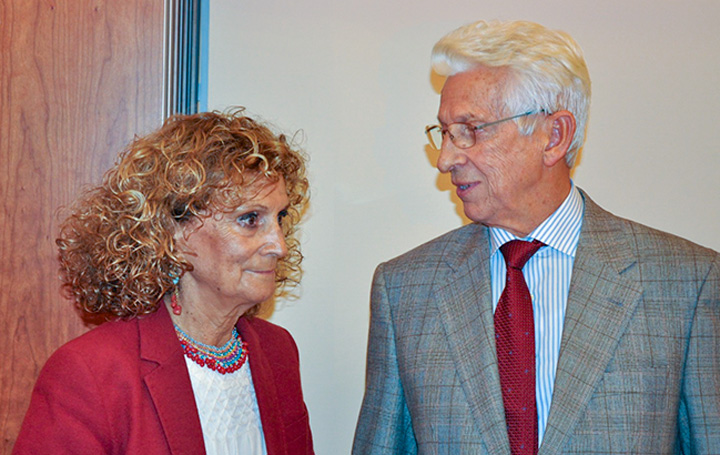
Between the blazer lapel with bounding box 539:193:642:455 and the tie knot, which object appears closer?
the blazer lapel with bounding box 539:193:642:455

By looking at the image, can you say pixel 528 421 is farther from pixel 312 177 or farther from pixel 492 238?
pixel 312 177

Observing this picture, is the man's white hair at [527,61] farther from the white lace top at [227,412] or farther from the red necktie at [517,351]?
the white lace top at [227,412]

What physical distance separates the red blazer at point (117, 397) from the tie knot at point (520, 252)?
804 mm

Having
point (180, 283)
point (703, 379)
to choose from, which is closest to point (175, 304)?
point (180, 283)

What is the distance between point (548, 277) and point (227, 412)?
2.70ft

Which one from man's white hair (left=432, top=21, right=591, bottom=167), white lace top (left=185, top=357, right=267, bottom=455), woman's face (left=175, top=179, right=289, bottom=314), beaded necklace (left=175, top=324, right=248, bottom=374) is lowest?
white lace top (left=185, top=357, right=267, bottom=455)

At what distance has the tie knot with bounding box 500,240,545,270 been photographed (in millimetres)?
1858

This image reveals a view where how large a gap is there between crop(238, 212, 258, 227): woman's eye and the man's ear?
73 centimetres

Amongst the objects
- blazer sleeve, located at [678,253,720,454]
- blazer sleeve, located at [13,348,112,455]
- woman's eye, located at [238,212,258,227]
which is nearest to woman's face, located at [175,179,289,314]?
woman's eye, located at [238,212,258,227]

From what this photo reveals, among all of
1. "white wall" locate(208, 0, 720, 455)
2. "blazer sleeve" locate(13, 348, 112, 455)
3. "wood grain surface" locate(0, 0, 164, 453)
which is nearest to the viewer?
"blazer sleeve" locate(13, 348, 112, 455)

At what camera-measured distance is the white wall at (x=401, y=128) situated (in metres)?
→ 2.48

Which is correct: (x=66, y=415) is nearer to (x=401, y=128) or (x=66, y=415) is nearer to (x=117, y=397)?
(x=117, y=397)

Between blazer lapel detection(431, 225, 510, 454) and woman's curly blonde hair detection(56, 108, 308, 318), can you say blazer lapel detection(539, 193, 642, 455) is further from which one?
woman's curly blonde hair detection(56, 108, 308, 318)

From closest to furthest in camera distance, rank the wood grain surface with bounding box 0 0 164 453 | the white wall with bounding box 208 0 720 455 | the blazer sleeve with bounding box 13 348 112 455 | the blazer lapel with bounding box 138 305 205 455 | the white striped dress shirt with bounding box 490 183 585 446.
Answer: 1. the blazer sleeve with bounding box 13 348 112 455
2. the blazer lapel with bounding box 138 305 205 455
3. the white striped dress shirt with bounding box 490 183 585 446
4. the wood grain surface with bounding box 0 0 164 453
5. the white wall with bounding box 208 0 720 455
